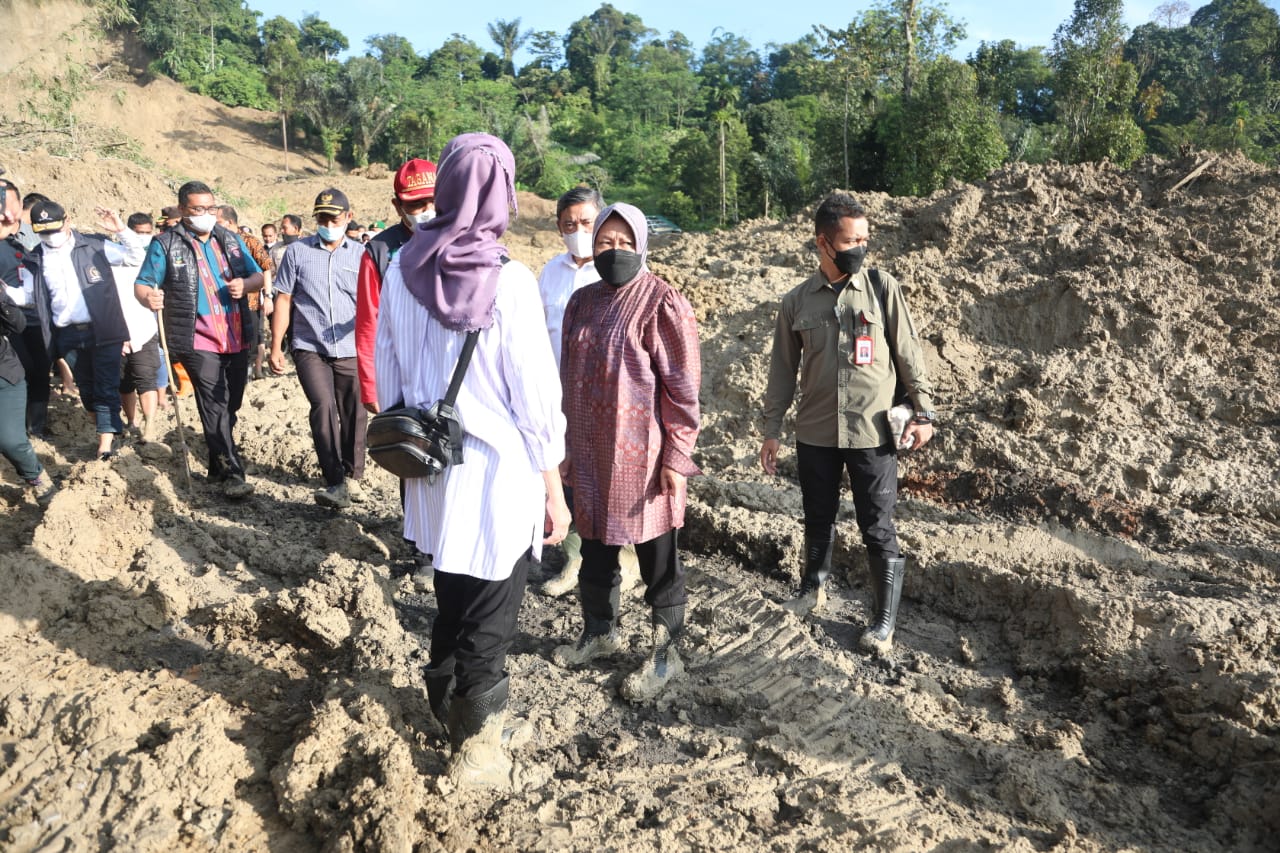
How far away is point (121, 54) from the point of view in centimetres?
4528

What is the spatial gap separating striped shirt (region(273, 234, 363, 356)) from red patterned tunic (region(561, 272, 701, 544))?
2.18m

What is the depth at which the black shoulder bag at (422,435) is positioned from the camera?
2.11 m

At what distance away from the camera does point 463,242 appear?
216 centimetres

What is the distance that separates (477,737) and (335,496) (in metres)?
2.93

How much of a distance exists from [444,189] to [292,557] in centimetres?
284

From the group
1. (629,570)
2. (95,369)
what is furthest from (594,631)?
(95,369)

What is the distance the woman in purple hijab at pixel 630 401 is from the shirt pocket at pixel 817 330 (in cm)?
75

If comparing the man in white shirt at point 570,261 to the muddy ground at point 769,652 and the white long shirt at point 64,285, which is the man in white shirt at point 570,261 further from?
the white long shirt at point 64,285

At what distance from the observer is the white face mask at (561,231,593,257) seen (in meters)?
3.66

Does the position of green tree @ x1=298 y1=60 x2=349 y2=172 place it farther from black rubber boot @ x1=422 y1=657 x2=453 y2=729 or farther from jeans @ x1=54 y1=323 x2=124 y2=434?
black rubber boot @ x1=422 y1=657 x2=453 y2=729

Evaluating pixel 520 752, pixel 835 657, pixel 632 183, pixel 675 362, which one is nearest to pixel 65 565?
pixel 520 752

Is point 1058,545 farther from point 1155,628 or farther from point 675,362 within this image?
point 675,362

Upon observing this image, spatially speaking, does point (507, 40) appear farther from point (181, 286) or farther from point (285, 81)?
point (181, 286)

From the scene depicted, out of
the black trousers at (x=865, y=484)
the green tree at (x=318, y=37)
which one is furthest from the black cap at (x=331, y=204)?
the green tree at (x=318, y=37)
